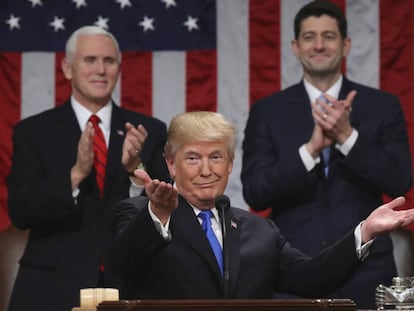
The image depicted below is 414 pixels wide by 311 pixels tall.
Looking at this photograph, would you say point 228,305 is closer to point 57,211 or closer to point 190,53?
point 57,211

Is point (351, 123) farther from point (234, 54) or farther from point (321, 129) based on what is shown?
point (234, 54)

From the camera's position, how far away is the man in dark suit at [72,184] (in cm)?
485

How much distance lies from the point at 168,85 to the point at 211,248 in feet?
8.81

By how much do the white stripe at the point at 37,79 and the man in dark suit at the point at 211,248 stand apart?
8.21ft

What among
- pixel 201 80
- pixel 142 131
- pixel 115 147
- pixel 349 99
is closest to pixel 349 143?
pixel 349 99

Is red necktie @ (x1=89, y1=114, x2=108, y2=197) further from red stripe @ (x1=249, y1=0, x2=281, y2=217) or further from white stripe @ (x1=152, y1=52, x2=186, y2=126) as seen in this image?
red stripe @ (x1=249, y1=0, x2=281, y2=217)

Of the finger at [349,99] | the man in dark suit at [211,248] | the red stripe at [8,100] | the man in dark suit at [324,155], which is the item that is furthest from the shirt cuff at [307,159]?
the red stripe at [8,100]

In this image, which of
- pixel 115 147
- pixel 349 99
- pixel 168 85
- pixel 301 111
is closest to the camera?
pixel 349 99

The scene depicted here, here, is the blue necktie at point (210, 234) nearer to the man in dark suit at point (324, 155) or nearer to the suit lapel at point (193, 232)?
the suit lapel at point (193, 232)

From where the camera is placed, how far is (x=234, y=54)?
643cm

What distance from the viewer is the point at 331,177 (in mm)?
5141

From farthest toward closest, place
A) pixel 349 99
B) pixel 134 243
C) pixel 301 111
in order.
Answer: pixel 301 111 → pixel 349 99 → pixel 134 243

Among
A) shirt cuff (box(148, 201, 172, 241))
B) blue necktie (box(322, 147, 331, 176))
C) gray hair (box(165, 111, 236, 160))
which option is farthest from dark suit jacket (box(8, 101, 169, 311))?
shirt cuff (box(148, 201, 172, 241))

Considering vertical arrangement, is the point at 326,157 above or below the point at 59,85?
below
